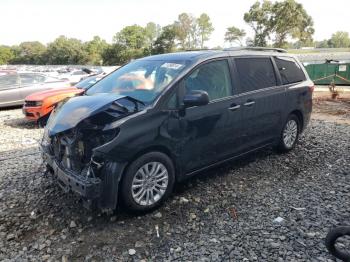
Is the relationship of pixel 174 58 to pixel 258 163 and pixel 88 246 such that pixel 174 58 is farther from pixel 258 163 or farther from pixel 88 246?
pixel 88 246

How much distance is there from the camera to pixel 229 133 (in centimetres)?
442

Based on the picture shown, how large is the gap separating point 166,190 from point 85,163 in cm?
100

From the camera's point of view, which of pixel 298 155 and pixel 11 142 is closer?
pixel 298 155

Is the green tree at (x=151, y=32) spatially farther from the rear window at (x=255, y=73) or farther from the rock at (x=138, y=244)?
the rock at (x=138, y=244)

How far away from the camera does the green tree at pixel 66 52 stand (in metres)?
95.8

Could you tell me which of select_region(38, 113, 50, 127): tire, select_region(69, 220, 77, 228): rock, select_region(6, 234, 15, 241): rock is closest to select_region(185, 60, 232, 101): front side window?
select_region(69, 220, 77, 228): rock

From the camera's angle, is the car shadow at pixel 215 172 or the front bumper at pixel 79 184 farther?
the car shadow at pixel 215 172

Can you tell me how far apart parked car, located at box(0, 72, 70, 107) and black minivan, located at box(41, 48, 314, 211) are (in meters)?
8.22

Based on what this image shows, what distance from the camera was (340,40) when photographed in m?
114

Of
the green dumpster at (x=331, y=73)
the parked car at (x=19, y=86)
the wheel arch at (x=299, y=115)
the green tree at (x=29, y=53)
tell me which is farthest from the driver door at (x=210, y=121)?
the green tree at (x=29, y=53)

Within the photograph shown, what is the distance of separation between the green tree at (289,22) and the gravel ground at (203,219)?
5725 centimetres

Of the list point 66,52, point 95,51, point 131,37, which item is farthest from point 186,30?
point 66,52

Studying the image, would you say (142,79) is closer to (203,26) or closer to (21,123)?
(21,123)

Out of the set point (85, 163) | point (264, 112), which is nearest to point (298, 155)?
point (264, 112)
